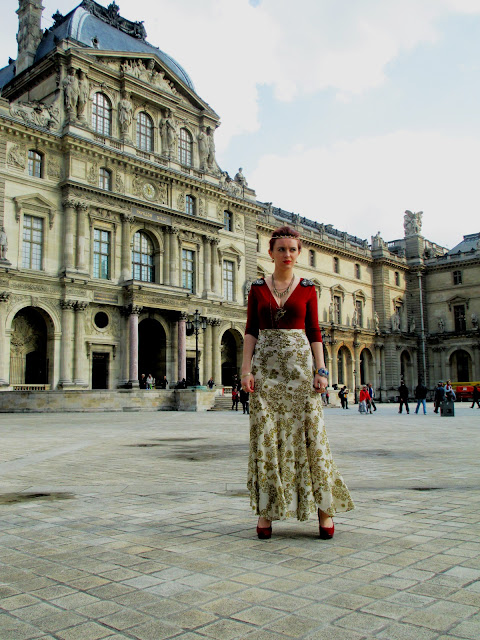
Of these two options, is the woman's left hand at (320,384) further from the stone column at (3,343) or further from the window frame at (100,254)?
the window frame at (100,254)

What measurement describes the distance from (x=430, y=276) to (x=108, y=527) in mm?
69294

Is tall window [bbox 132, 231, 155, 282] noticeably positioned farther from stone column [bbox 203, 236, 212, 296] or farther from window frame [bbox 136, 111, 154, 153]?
window frame [bbox 136, 111, 154, 153]

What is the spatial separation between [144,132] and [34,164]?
29.9 feet

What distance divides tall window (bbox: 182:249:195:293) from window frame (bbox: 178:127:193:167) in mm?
6427

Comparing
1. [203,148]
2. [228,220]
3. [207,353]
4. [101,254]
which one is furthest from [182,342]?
[203,148]

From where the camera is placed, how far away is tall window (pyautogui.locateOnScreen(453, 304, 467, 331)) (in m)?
66.2

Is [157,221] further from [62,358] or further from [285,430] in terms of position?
[285,430]

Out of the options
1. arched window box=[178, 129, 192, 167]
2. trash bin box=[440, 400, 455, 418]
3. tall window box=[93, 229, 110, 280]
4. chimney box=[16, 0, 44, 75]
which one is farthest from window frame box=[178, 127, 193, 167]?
trash bin box=[440, 400, 455, 418]

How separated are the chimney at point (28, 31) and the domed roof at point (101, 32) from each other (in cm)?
52

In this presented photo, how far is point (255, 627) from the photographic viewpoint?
9.65ft

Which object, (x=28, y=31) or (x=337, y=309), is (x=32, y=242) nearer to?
(x=28, y=31)

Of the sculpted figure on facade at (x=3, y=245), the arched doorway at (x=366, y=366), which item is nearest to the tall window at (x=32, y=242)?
the sculpted figure on facade at (x=3, y=245)

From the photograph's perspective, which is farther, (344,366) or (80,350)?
(344,366)

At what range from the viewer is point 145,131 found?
40.2m
